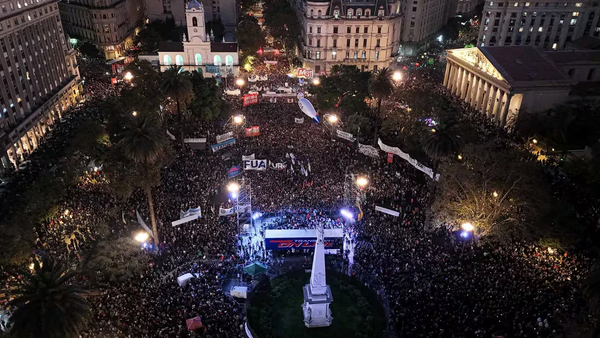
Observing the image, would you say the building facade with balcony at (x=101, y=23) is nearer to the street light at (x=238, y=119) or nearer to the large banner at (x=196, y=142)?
the street light at (x=238, y=119)

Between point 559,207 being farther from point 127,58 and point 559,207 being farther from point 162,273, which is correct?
point 127,58

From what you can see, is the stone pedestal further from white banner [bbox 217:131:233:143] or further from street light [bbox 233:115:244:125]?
street light [bbox 233:115:244:125]

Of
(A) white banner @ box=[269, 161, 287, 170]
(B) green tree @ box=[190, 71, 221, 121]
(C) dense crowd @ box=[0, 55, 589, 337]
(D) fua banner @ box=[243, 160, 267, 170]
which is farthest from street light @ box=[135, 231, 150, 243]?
(B) green tree @ box=[190, 71, 221, 121]

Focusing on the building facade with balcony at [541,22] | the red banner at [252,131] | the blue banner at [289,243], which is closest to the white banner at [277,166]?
the red banner at [252,131]

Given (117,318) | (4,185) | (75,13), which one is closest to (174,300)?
(117,318)

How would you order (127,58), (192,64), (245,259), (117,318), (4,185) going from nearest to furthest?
(117,318), (245,259), (4,185), (192,64), (127,58)

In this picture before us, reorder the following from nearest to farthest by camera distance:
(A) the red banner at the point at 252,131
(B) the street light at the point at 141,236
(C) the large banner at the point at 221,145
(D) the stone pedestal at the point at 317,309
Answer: (D) the stone pedestal at the point at 317,309, (B) the street light at the point at 141,236, (C) the large banner at the point at 221,145, (A) the red banner at the point at 252,131
